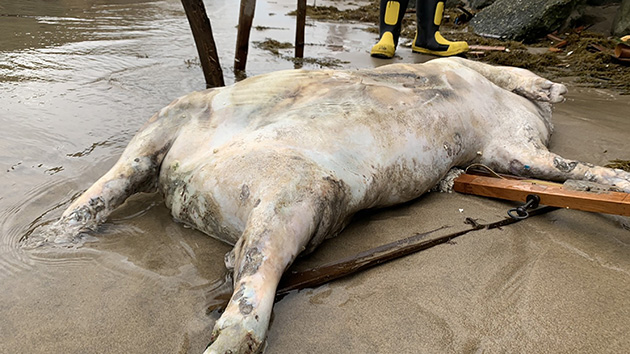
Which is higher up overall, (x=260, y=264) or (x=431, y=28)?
(x=431, y=28)

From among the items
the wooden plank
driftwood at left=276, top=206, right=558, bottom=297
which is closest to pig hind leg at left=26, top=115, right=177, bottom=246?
driftwood at left=276, top=206, right=558, bottom=297

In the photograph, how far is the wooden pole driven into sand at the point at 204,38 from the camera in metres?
4.18

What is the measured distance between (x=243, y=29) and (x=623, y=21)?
5.69 m

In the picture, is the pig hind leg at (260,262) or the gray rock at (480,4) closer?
the pig hind leg at (260,262)

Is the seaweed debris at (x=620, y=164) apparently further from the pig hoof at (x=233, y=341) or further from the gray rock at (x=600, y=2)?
the gray rock at (x=600, y=2)

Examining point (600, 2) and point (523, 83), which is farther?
point (600, 2)

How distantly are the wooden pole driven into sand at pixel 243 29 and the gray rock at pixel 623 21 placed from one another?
5460mm

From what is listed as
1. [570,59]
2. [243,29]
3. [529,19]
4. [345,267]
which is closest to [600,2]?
[529,19]

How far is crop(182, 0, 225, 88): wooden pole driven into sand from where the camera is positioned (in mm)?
4184

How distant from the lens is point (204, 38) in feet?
14.3

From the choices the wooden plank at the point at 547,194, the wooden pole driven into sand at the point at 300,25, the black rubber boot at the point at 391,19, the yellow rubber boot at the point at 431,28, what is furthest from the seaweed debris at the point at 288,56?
the wooden plank at the point at 547,194

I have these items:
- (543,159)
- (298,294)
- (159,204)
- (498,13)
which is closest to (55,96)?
(159,204)

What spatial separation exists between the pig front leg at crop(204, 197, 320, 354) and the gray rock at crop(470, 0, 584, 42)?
23.6 feet

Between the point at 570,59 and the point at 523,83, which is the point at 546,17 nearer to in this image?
the point at 570,59
